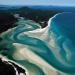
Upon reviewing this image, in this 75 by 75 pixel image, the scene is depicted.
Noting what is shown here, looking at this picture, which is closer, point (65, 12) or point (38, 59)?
point (38, 59)

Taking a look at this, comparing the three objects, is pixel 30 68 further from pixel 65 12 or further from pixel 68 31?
pixel 65 12

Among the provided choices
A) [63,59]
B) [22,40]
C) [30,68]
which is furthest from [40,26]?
[30,68]

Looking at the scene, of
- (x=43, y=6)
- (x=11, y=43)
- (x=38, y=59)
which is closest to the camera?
(x=38, y=59)

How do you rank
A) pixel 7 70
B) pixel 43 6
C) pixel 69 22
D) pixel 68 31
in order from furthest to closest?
pixel 43 6
pixel 69 22
pixel 68 31
pixel 7 70

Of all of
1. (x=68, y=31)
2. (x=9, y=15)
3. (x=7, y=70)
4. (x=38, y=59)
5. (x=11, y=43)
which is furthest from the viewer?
(x=9, y=15)

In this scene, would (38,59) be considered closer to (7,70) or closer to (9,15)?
(7,70)

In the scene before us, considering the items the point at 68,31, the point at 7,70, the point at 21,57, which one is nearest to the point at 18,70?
the point at 7,70
